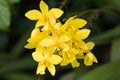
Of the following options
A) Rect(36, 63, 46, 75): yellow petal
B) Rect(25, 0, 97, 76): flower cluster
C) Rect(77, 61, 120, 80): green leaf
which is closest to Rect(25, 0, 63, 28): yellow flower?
Rect(25, 0, 97, 76): flower cluster

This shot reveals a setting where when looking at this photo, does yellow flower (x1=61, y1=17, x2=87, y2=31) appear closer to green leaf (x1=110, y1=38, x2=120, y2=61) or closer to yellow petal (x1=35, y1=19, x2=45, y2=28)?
yellow petal (x1=35, y1=19, x2=45, y2=28)

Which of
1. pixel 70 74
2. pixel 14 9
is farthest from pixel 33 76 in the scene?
pixel 14 9

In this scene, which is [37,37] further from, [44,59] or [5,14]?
[5,14]

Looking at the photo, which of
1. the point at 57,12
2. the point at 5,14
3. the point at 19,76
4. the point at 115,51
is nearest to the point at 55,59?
the point at 57,12

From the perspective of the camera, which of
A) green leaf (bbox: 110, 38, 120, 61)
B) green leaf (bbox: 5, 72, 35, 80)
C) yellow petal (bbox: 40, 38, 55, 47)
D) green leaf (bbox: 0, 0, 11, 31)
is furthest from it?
green leaf (bbox: 5, 72, 35, 80)

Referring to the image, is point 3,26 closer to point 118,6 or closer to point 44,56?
point 44,56

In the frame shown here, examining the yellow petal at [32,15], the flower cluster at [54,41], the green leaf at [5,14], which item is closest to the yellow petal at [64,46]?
the flower cluster at [54,41]

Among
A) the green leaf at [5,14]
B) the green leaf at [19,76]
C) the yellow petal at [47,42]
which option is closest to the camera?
the yellow petal at [47,42]

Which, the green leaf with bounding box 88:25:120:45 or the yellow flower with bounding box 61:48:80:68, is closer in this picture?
the yellow flower with bounding box 61:48:80:68

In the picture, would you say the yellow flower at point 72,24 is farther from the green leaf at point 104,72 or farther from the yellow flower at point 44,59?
the green leaf at point 104,72
